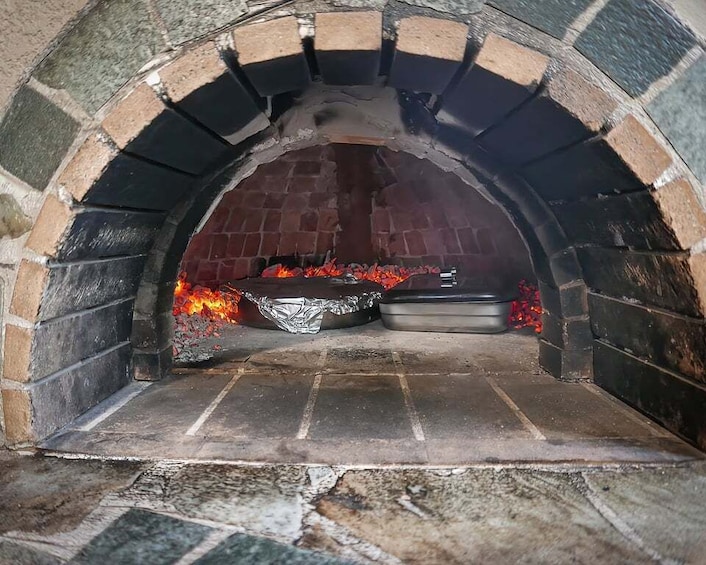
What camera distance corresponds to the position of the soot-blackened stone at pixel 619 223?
1656 mm

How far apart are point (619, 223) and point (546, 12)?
816mm

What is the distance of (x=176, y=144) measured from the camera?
196 centimetres

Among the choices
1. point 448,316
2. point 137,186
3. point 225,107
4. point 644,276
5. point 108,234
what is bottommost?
point 448,316

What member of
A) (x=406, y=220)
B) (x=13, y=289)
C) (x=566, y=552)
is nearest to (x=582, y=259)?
(x=566, y=552)

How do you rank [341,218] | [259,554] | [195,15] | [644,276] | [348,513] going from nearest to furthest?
[259,554], [348,513], [195,15], [644,276], [341,218]

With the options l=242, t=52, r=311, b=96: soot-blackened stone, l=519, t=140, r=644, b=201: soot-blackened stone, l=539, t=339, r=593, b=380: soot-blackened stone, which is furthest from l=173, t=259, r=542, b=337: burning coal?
l=242, t=52, r=311, b=96: soot-blackened stone

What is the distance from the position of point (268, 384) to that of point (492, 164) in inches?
63.4

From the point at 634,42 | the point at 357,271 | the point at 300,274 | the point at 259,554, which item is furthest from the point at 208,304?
the point at 634,42

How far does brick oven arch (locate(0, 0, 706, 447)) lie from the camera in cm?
158

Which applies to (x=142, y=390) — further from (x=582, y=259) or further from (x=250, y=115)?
(x=582, y=259)

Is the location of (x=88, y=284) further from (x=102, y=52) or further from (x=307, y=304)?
(x=307, y=304)

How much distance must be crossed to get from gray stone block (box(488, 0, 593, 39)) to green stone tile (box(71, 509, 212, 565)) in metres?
1.82

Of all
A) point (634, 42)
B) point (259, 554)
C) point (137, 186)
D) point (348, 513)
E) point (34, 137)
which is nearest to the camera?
point (259, 554)

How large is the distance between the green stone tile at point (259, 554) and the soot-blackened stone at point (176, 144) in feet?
4.45
